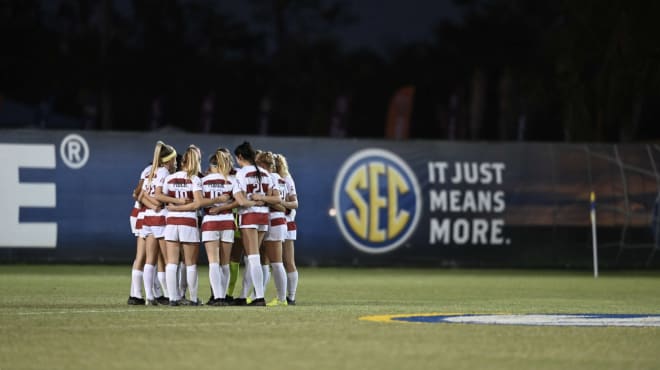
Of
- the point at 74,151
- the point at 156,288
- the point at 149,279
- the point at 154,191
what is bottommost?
the point at 156,288

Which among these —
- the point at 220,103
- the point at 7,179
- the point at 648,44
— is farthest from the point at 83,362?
the point at 220,103

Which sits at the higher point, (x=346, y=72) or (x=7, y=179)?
(x=346, y=72)

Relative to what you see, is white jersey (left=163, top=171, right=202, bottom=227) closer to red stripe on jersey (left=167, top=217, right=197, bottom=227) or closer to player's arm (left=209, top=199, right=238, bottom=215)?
red stripe on jersey (left=167, top=217, right=197, bottom=227)

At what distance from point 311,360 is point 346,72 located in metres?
76.2

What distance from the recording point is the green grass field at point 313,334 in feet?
35.6

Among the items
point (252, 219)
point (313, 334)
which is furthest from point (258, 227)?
point (313, 334)

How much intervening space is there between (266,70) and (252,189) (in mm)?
68577

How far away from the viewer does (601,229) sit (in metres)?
30.9

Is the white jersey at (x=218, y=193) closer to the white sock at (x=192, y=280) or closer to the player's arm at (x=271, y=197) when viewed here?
the player's arm at (x=271, y=197)

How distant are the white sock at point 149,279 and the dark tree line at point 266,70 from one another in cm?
4804

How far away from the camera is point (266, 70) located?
85312 mm

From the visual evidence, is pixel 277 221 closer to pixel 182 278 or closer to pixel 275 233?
pixel 275 233

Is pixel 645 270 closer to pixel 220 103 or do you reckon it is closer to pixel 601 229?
pixel 601 229

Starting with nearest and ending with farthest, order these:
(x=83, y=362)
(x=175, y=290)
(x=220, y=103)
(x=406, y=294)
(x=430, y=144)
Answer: (x=83, y=362) → (x=175, y=290) → (x=406, y=294) → (x=430, y=144) → (x=220, y=103)
